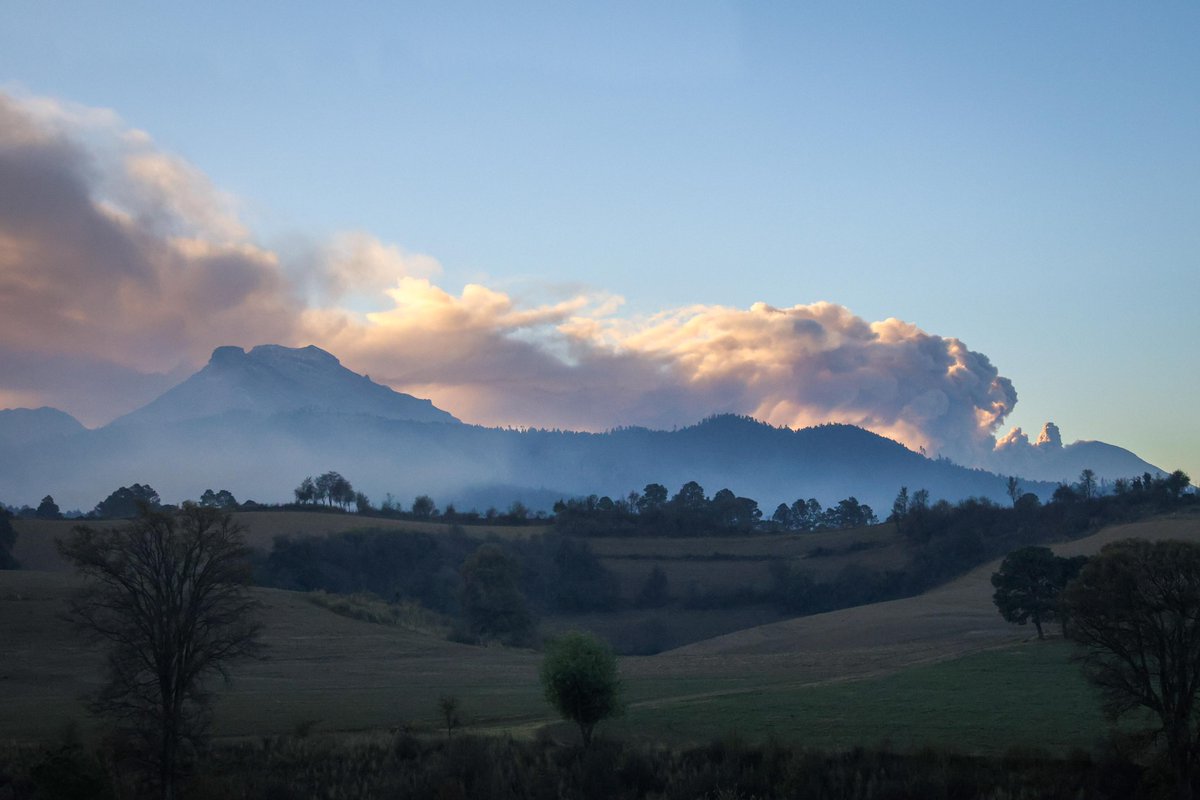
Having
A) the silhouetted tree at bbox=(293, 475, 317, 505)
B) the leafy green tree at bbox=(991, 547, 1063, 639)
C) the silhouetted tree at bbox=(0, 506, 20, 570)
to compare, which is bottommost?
the leafy green tree at bbox=(991, 547, 1063, 639)

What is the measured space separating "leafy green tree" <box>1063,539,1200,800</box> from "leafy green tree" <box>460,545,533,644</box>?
7123 cm

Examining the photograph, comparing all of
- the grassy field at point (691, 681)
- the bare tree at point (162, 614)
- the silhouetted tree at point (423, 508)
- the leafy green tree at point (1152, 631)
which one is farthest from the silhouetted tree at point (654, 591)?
the leafy green tree at point (1152, 631)

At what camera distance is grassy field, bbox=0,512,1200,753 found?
36.7 m

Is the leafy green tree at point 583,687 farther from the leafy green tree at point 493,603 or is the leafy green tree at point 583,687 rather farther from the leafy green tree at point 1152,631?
the leafy green tree at point 493,603

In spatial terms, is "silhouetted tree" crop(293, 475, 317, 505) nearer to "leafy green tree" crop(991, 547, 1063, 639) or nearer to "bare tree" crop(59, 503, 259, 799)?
"leafy green tree" crop(991, 547, 1063, 639)

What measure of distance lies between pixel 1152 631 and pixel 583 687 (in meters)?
20.1

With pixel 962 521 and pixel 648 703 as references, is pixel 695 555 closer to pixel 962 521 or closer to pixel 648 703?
pixel 962 521

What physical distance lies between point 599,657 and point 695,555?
91112mm

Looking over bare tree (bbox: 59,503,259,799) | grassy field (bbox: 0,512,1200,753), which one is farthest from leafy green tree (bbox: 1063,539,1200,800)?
bare tree (bbox: 59,503,259,799)

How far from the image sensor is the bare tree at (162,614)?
31.5 metres

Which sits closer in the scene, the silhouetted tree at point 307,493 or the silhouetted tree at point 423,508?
the silhouetted tree at point 423,508

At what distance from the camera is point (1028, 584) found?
6406 centimetres

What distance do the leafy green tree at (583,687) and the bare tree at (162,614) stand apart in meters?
11.8

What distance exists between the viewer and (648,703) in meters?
47.2
